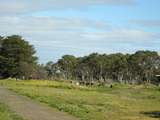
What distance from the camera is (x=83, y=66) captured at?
150500mm

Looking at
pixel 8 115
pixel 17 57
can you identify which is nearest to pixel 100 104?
pixel 8 115

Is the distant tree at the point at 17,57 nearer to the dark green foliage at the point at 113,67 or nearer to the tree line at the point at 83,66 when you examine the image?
the tree line at the point at 83,66

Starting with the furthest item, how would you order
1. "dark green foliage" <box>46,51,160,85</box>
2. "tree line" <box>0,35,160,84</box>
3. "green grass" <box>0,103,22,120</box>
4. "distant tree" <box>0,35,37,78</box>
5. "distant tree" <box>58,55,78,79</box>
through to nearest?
"distant tree" <box>58,55,78,79</box>
"dark green foliage" <box>46,51,160,85</box>
"tree line" <box>0,35,160,84</box>
"distant tree" <box>0,35,37,78</box>
"green grass" <box>0,103,22,120</box>

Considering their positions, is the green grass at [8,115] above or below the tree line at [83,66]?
below

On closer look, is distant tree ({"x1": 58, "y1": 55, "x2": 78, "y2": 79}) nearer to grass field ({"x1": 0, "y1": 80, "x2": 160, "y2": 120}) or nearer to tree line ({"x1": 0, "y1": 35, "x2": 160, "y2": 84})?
tree line ({"x1": 0, "y1": 35, "x2": 160, "y2": 84})

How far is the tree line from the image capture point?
10656 cm

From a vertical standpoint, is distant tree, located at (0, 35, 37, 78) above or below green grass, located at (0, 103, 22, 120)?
above

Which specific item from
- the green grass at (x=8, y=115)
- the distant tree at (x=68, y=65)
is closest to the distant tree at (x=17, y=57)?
the distant tree at (x=68, y=65)

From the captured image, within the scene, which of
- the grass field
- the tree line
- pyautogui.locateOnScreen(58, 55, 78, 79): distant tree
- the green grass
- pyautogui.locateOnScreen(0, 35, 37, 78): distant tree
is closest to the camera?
the green grass

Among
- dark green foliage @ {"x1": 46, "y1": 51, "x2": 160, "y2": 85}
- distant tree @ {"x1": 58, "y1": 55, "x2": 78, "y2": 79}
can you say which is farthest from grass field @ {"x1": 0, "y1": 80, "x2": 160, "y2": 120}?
distant tree @ {"x1": 58, "y1": 55, "x2": 78, "y2": 79}

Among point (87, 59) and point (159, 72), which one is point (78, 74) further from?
point (159, 72)

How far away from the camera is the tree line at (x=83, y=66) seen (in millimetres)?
106562

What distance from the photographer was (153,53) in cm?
14212

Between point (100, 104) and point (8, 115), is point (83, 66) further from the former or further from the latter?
point (8, 115)
